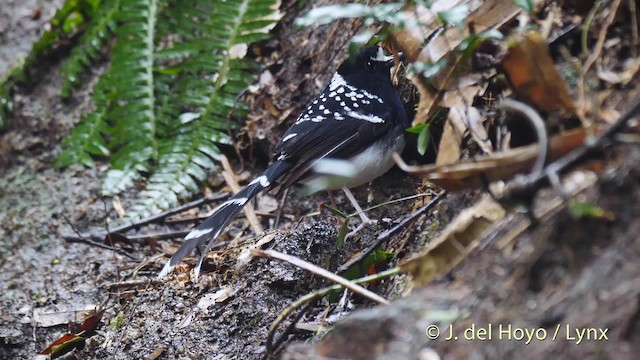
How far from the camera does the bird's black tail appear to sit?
3.38 m

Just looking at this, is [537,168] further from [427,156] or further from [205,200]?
[205,200]

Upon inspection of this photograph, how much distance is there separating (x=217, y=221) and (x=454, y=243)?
4.95 feet

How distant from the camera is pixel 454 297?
2057mm

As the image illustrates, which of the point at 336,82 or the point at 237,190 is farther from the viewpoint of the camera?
the point at 237,190

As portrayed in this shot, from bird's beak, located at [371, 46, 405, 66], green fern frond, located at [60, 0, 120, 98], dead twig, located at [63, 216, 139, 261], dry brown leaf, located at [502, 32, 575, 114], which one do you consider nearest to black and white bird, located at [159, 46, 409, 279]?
bird's beak, located at [371, 46, 405, 66]

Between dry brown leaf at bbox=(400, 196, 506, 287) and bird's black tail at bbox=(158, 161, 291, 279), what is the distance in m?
1.32

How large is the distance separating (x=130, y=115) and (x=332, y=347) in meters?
3.14

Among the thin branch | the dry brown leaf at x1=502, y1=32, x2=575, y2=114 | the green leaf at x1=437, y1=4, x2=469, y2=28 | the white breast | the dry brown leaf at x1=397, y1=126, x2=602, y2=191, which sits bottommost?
the white breast

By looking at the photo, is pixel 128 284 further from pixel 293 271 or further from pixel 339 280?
pixel 339 280

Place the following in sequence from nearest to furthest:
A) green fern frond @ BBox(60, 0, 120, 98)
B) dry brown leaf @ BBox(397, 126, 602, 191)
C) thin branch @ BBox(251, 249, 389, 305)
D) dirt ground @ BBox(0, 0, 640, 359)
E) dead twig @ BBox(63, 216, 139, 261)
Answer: dirt ground @ BBox(0, 0, 640, 359) → dry brown leaf @ BBox(397, 126, 602, 191) → thin branch @ BBox(251, 249, 389, 305) → dead twig @ BBox(63, 216, 139, 261) → green fern frond @ BBox(60, 0, 120, 98)

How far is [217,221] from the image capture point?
3516mm

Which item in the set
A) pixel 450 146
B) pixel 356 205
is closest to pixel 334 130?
pixel 356 205

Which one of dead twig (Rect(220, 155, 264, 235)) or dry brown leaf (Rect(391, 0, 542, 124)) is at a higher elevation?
dry brown leaf (Rect(391, 0, 542, 124))

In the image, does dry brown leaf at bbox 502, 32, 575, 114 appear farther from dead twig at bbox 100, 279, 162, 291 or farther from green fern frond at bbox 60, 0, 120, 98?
green fern frond at bbox 60, 0, 120, 98
